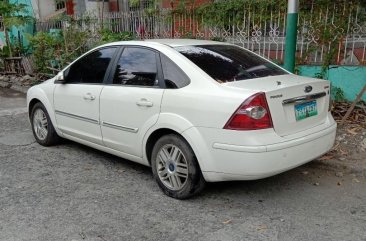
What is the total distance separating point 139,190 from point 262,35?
14.6 ft

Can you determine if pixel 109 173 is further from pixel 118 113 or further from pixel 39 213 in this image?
pixel 39 213

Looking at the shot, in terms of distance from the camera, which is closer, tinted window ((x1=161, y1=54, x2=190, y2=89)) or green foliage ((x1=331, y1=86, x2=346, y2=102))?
tinted window ((x1=161, y1=54, x2=190, y2=89))

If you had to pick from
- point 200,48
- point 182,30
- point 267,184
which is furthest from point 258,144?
point 182,30

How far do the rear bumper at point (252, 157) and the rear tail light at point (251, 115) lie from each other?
98mm

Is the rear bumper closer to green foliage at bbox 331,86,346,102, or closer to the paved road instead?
the paved road

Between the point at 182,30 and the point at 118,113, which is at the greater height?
the point at 182,30

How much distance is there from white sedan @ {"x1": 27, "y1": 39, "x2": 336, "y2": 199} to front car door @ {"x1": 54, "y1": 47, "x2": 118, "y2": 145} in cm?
1

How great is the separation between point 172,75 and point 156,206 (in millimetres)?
1282

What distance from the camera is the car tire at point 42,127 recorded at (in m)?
5.65

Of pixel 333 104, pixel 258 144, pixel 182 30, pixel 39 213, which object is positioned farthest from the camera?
pixel 182 30

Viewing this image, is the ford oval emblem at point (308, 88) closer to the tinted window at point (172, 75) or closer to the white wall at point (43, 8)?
the tinted window at point (172, 75)

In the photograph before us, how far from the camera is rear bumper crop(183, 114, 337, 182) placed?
3385 mm

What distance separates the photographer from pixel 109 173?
4.73m

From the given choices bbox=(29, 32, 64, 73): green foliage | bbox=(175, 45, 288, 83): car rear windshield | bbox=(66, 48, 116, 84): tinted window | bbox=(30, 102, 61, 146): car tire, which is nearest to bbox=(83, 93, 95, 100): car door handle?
bbox=(66, 48, 116, 84): tinted window
